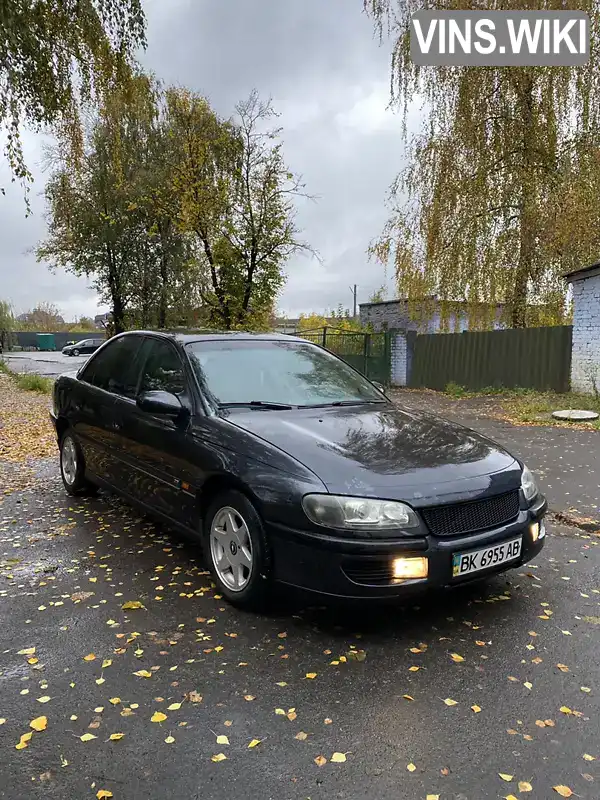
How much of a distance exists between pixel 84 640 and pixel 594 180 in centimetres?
1442

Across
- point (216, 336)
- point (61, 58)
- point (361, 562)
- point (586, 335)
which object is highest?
point (61, 58)

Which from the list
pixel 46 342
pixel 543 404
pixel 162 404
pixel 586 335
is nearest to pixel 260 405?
pixel 162 404

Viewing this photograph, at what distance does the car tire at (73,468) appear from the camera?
5680 millimetres

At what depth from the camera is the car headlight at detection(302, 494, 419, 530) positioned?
292cm

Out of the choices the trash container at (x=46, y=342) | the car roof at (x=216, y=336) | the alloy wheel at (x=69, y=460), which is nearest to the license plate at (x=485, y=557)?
the car roof at (x=216, y=336)

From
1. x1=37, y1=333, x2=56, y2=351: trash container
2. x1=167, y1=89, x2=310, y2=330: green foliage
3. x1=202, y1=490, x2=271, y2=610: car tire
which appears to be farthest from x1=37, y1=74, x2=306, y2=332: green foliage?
x1=37, y1=333, x2=56, y2=351: trash container

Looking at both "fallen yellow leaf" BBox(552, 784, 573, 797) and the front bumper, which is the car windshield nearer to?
the front bumper

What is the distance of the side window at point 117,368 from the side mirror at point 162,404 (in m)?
0.75

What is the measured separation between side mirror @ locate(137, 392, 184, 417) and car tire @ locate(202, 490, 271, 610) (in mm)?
672

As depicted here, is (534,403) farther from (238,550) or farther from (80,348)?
(80,348)

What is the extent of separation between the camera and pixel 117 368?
5113 mm

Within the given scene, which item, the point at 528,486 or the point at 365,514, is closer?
the point at 365,514

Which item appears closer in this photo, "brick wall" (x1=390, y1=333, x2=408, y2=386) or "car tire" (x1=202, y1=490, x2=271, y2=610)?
"car tire" (x1=202, y1=490, x2=271, y2=610)

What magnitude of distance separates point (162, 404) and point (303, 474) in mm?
1256
